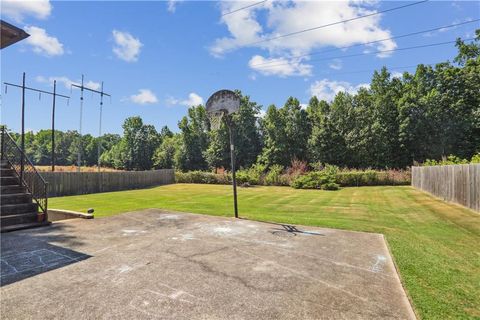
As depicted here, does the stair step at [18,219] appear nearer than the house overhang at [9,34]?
No

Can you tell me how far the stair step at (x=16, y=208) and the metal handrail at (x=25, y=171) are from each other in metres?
0.17

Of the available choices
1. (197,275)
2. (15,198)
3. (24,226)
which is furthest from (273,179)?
(197,275)

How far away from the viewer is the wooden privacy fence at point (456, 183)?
372 inches

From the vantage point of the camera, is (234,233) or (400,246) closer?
(400,246)

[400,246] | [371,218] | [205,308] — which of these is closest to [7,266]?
[205,308]

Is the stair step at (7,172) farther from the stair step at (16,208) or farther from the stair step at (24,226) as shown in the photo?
the stair step at (24,226)

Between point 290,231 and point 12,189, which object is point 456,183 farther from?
point 12,189

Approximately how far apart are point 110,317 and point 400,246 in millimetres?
5375

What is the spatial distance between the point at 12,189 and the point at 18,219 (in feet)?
4.15

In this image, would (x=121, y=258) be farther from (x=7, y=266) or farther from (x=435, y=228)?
(x=435, y=228)

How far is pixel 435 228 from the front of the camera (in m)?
7.72

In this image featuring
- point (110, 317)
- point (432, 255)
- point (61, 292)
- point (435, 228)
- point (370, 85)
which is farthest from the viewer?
point (370, 85)

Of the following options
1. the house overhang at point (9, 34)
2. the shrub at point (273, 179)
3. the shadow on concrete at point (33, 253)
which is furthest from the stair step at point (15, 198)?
the shrub at point (273, 179)

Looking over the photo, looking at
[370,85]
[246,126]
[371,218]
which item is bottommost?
[371,218]
